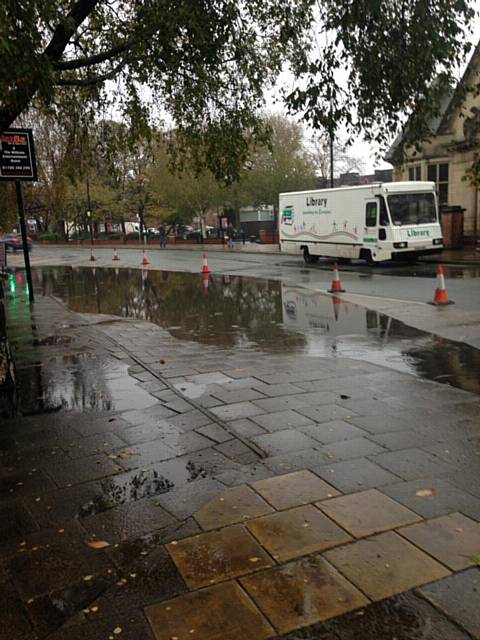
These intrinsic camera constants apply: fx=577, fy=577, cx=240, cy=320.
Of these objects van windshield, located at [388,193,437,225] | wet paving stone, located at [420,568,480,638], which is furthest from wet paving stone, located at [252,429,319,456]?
van windshield, located at [388,193,437,225]

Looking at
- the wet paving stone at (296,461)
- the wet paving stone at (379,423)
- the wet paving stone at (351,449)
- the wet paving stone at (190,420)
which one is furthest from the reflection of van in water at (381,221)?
the wet paving stone at (296,461)

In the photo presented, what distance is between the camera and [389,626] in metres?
2.59

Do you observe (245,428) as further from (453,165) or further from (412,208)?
(453,165)

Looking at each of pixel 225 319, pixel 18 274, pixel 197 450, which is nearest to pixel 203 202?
pixel 18 274

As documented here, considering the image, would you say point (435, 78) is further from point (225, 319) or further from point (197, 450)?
point (225, 319)

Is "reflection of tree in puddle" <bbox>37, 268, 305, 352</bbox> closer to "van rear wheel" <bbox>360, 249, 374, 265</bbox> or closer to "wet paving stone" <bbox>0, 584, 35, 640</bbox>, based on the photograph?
"van rear wheel" <bbox>360, 249, 374, 265</bbox>

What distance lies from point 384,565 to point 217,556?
2.92ft

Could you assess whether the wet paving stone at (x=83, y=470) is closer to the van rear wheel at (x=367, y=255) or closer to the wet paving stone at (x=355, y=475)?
the wet paving stone at (x=355, y=475)

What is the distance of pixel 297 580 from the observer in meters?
2.91

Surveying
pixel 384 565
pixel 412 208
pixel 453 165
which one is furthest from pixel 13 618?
pixel 453 165

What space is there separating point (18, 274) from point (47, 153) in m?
8.62

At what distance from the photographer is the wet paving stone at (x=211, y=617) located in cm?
256

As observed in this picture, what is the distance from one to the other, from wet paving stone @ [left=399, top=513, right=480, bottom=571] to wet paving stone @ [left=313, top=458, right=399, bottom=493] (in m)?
0.57

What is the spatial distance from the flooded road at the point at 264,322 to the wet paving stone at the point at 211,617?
3564 mm
